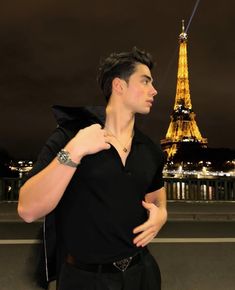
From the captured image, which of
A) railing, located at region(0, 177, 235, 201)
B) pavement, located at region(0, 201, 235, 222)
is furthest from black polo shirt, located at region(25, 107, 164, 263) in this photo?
railing, located at region(0, 177, 235, 201)

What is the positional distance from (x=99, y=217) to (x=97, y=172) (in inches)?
7.5

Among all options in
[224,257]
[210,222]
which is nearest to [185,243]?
[224,257]

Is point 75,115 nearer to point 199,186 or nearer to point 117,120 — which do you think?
point 117,120

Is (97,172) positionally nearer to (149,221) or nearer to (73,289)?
(149,221)

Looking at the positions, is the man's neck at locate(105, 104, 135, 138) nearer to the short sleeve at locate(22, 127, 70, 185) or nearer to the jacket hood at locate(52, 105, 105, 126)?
the jacket hood at locate(52, 105, 105, 126)

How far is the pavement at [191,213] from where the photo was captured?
40.3 ft

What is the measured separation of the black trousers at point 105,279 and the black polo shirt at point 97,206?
6 centimetres

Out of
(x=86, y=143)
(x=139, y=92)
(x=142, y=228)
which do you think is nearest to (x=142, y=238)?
(x=142, y=228)

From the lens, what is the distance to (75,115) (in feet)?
6.71

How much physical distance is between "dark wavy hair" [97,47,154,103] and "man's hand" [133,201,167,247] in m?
0.57

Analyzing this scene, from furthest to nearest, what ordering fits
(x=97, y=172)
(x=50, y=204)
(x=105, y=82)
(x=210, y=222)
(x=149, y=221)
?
(x=210, y=222)
(x=105, y=82)
(x=149, y=221)
(x=97, y=172)
(x=50, y=204)

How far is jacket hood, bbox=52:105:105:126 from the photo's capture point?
204cm

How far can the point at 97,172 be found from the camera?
193cm

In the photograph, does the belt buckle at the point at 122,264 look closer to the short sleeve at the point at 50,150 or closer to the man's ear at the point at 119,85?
the short sleeve at the point at 50,150
